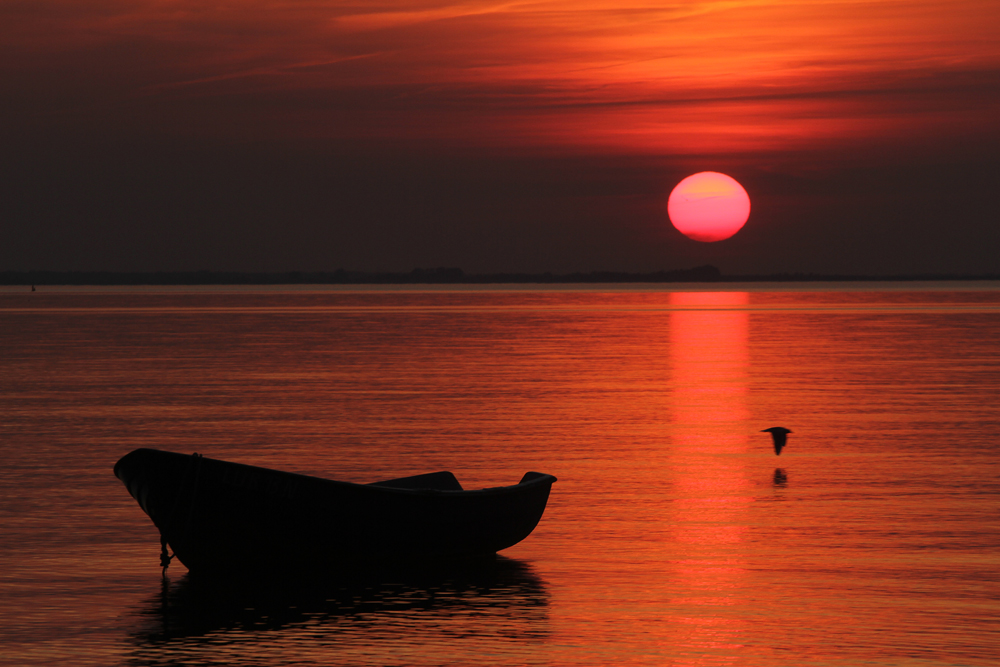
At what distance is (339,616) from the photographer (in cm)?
1559

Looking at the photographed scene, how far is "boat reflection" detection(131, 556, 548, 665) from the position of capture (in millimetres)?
14055

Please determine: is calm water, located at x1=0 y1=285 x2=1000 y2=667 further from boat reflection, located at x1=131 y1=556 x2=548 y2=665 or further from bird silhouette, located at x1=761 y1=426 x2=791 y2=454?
bird silhouette, located at x1=761 y1=426 x2=791 y2=454

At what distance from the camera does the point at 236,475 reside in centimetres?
1756

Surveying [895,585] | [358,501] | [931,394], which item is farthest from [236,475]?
[931,394]

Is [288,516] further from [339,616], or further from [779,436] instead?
[779,436]

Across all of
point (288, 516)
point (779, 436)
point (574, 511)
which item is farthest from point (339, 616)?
point (779, 436)

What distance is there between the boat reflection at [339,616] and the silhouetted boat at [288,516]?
1.35 feet

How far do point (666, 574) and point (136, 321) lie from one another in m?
114

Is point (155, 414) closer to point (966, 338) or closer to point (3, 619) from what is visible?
point (3, 619)

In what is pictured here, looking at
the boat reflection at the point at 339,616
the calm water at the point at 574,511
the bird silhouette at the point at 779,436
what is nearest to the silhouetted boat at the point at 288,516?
the boat reflection at the point at 339,616

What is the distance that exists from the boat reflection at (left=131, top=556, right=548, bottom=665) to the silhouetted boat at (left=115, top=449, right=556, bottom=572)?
1.35 ft

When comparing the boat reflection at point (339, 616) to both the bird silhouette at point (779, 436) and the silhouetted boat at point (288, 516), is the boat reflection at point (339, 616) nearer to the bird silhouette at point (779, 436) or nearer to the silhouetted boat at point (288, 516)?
the silhouetted boat at point (288, 516)

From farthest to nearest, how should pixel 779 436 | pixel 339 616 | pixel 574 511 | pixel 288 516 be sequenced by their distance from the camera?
1. pixel 779 436
2. pixel 574 511
3. pixel 288 516
4. pixel 339 616

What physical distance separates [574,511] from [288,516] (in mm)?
6351
